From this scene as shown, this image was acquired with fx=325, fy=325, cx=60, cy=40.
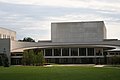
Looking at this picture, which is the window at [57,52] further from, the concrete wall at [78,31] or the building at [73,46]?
the concrete wall at [78,31]

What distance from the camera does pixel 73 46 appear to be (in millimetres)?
104375

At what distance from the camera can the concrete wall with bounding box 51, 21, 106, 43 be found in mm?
112438

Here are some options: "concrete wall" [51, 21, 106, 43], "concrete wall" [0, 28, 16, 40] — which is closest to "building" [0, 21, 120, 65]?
"concrete wall" [51, 21, 106, 43]

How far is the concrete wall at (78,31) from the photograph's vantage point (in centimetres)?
11244

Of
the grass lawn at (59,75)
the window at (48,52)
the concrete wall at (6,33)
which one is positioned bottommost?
the grass lawn at (59,75)

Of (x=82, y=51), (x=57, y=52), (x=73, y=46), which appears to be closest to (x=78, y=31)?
(x=73, y=46)

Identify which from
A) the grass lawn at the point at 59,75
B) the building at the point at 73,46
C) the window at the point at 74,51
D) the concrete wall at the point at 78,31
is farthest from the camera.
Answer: the concrete wall at the point at 78,31

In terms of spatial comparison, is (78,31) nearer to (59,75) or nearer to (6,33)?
(6,33)

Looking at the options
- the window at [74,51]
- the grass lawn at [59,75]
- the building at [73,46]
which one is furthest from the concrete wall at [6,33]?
the grass lawn at [59,75]

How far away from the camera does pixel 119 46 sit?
352 feet

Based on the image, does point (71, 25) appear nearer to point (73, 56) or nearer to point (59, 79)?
point (73, 56)

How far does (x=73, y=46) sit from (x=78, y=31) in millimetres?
10754

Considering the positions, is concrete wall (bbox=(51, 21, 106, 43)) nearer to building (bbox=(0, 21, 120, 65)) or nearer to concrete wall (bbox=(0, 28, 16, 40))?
building (bbox=(0, 21, 120, 65))

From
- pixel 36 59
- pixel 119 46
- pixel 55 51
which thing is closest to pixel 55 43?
pixel 55 51
